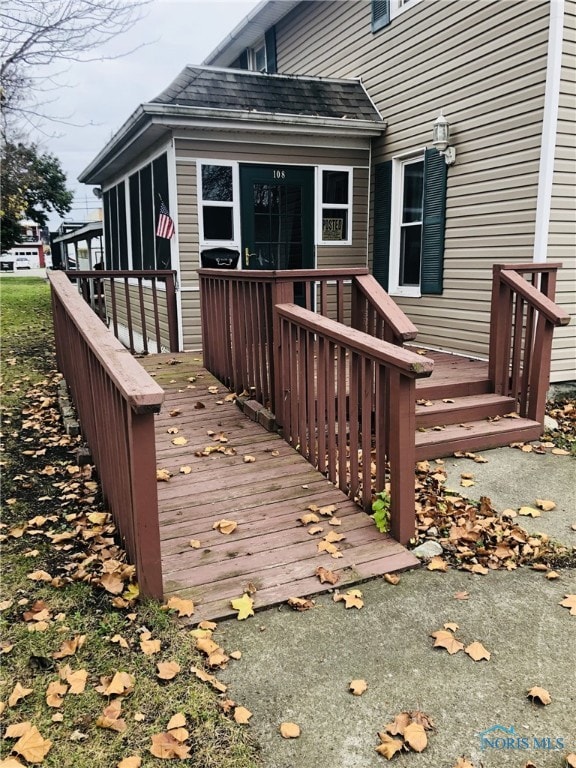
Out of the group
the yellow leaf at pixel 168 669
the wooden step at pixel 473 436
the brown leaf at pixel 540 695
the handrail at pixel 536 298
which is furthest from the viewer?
the handrail at pixel 536 298

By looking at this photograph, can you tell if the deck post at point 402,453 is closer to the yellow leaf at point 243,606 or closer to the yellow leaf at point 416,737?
the yellow leaf at point 243,606

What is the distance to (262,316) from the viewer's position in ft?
15.4

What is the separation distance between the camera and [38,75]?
842cm

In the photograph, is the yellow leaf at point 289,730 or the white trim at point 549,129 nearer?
the yellow leaf at point 289,730

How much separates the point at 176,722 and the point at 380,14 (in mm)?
8732

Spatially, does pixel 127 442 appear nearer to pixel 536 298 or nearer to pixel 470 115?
pixel 536 298

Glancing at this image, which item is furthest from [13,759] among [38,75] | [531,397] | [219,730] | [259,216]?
[38,75]

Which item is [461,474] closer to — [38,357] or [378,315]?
[378,315]

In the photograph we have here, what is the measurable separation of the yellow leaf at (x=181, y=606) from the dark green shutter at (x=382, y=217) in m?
6.22

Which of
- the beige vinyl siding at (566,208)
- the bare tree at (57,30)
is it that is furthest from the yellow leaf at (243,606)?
the bare tree at (57,30)

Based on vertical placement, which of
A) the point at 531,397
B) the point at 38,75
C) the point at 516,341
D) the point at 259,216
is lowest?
the point at 531,397

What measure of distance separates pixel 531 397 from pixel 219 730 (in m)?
3.92

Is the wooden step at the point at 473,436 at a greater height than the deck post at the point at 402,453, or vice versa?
the deck post at the point at 402,453

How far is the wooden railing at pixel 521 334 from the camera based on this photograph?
4863mm
